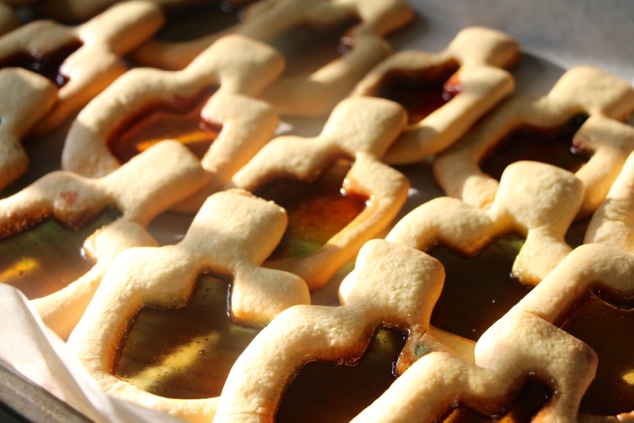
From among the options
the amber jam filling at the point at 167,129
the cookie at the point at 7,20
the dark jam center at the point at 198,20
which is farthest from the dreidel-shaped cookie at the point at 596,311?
the cookie at the point at 7,20

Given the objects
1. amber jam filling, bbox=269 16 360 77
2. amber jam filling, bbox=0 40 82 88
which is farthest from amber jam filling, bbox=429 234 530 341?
amber jam filling, bbox=0 40 82 88

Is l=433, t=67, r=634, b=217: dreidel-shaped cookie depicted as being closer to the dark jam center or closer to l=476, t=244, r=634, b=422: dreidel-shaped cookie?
l=476, t=244, r=634, b=422: dreidel-shaped cookie

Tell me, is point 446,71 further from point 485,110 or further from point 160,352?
point 160,352

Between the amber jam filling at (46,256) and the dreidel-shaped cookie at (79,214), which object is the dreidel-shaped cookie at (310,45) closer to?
the dreidel-shaped cookie at (79,214)

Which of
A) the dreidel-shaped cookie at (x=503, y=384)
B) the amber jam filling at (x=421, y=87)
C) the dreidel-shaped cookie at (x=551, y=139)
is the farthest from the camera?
the amber jam filling at (x=421, y=87)

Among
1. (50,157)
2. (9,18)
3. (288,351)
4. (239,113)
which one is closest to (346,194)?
(239,113)

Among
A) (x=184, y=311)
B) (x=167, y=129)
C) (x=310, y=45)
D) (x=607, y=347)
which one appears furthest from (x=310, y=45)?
(x=607, y=347)

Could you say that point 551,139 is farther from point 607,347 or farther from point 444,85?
point 607,347
